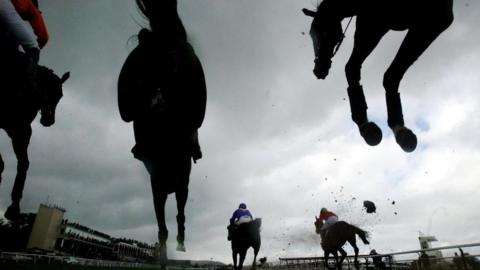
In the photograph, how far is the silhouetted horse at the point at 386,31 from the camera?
194 centimetres

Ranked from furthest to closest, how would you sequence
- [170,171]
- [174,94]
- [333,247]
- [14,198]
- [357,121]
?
[333,247] → [14,198] → [170,171] → [174,94] → [357,121]

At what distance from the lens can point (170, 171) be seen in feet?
8.96

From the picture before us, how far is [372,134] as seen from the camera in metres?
1.96

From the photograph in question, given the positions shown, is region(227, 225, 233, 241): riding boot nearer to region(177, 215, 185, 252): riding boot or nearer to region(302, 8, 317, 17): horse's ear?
region(177, 215, 185, 252): riding boot

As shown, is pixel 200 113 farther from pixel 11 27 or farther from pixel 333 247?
pixel 333 247

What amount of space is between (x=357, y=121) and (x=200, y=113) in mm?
1338

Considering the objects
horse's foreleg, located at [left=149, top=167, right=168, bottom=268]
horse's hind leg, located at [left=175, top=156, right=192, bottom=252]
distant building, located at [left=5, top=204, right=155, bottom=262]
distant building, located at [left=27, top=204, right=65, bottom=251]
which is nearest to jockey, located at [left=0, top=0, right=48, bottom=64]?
horse's foreleg, located at [left=149, top=167, right=168, bottom=268]

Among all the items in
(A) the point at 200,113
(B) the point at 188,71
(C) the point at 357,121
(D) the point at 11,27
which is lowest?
(C) the point at 357,121

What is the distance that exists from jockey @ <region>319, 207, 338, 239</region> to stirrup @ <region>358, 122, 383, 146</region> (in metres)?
11.2

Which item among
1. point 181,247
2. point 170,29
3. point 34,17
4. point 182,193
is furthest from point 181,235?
point 34,17

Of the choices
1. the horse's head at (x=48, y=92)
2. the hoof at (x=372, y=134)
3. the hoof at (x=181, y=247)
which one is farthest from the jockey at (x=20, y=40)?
the hoof at (x=372, y=134)

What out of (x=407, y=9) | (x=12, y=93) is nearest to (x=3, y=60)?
(x=12, y=93)

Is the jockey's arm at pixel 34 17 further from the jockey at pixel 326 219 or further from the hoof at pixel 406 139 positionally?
the jockey at pixel 326 219

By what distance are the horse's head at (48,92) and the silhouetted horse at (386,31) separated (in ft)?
14.9
